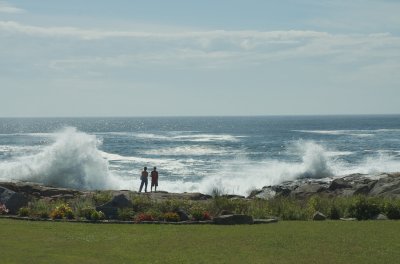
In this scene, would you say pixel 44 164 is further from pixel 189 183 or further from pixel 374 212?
pixel 374 212

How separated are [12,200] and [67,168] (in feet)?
78.4

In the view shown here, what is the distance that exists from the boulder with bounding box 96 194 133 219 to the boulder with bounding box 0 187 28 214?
127 inches

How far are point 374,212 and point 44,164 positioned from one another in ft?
99.6

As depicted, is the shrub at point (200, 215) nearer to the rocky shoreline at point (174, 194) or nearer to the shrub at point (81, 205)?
the rocky shoreline at point (174, 194)

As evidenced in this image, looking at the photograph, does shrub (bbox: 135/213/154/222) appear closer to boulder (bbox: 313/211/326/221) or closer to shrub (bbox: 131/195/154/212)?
shrub (bbox: 131/195/154/212)

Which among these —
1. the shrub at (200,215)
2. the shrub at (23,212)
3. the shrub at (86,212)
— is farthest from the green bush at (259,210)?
the shrub at (23,212)

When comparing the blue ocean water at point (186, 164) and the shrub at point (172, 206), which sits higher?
the shrub at point (172, 206)

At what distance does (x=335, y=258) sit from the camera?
1457 cm

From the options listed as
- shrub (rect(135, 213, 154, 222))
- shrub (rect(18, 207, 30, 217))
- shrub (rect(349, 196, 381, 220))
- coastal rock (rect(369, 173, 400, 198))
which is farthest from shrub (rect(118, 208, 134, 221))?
coastal rock (rect(369, 173, 400, 198))

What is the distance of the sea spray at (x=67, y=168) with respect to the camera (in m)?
44.7

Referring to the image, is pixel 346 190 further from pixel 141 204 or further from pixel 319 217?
pixel 141 204

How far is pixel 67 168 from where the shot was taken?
4588cm

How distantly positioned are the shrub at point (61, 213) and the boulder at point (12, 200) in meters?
1.92

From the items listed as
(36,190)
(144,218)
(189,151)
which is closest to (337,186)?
(144,218)
